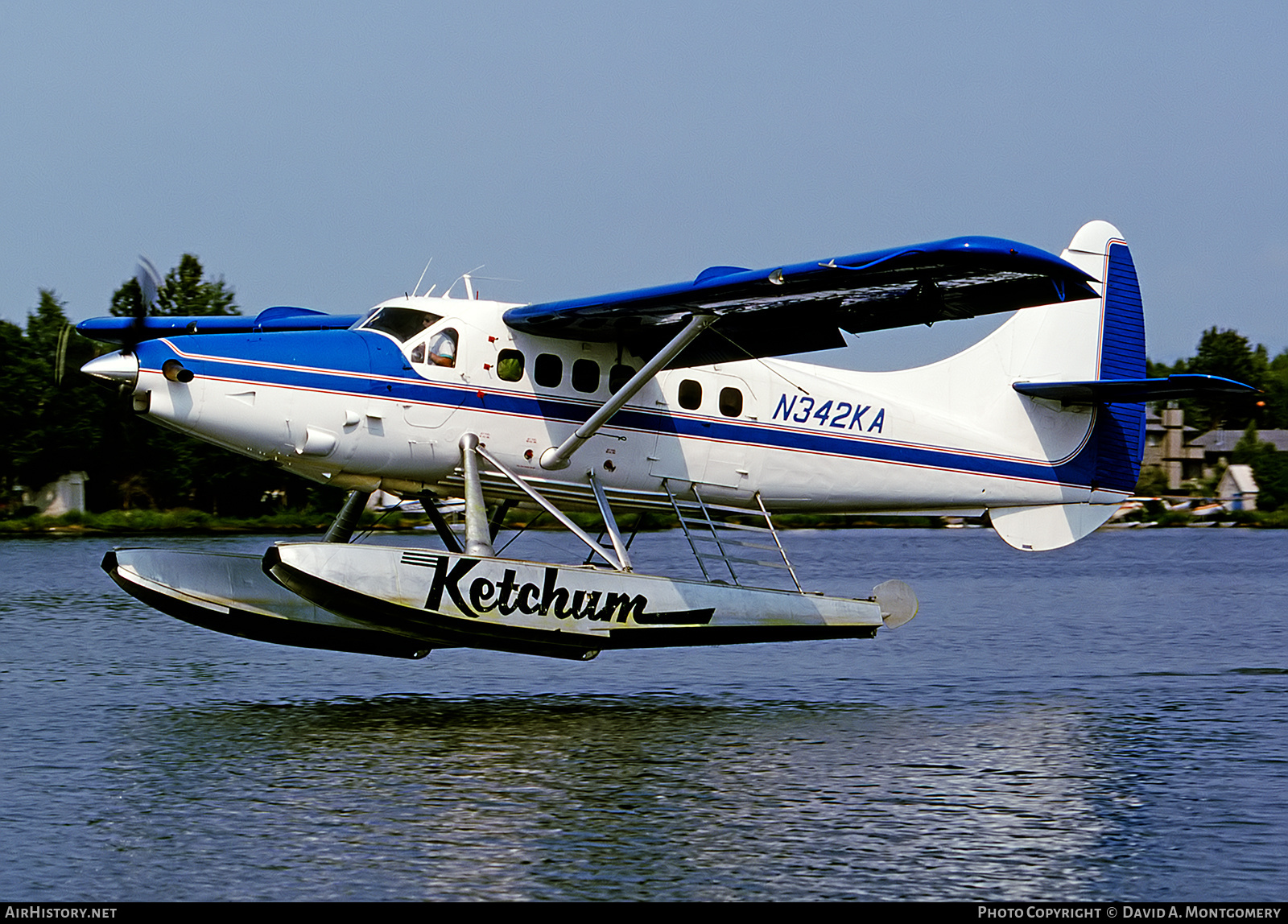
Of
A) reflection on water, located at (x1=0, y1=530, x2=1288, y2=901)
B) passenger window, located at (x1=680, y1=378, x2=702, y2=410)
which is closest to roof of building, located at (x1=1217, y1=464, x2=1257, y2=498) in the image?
reflection on water, located at (x1=0, y1=530, x2=1288, y2=901)

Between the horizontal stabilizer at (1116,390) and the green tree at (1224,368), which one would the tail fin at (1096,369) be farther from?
the green tree at (1224,368)

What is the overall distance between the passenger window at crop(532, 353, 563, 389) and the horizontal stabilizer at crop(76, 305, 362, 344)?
6.52 feet

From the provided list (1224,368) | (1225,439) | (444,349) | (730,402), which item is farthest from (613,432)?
(1224,368)

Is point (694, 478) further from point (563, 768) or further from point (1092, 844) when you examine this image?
point (1092, 844)

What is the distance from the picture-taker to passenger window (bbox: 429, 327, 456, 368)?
11.9m

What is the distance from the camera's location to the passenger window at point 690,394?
12.9 meters

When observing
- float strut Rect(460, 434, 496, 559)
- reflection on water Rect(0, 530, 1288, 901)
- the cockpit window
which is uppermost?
the cockpit window

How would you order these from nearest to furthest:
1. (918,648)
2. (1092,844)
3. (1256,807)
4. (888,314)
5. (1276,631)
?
(1092,844) → (1256,807) → (888,314) → (918,648) → (1276,631)

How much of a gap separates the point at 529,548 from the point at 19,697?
28877 millimetres

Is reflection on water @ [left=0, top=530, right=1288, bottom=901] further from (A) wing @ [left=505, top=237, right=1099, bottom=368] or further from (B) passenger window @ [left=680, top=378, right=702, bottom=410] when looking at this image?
(A) wing @ [left=505, top=237, right=1099, bottom=368]

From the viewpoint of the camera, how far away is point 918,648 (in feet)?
59.4

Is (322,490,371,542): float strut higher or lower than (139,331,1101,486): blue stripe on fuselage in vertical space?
lower

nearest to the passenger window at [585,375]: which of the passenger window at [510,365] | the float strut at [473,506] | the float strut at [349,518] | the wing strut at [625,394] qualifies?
the wing strut at [625,394]

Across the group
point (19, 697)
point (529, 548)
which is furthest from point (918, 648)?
point (529, 548)
